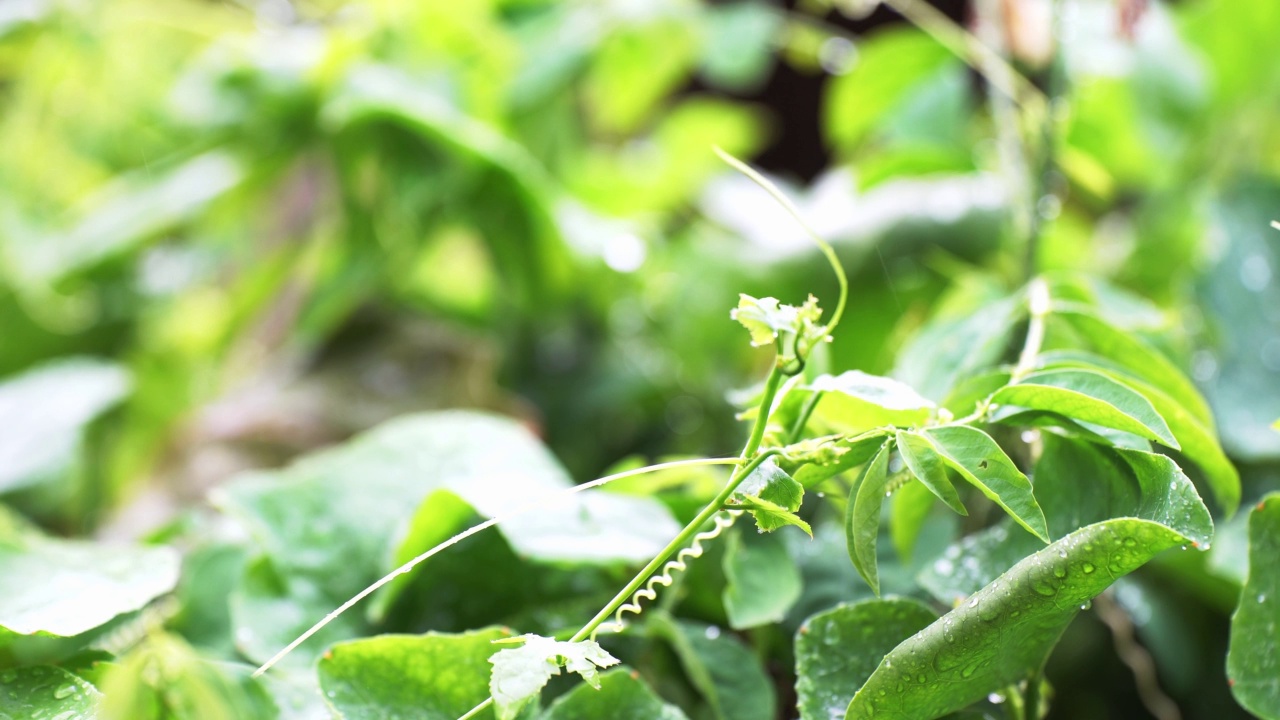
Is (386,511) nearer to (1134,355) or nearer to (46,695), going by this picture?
(46,695)

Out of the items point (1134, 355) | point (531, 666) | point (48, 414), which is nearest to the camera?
point (531, 666)

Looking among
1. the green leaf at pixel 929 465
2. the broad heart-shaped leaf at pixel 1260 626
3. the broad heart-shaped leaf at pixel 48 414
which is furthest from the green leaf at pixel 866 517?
the broad heart-shaped leaf at pixel 48 414

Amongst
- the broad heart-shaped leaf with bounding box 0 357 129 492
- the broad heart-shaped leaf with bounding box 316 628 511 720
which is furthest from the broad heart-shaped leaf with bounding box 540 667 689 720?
the broad heart-shaped leaf with bounding box 0 357 129 492

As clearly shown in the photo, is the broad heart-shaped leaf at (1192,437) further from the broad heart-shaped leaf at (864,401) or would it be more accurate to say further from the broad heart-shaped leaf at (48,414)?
the broad heart-shaped leaf at (48,414)

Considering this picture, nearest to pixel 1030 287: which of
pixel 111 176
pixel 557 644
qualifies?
pixel 557 644

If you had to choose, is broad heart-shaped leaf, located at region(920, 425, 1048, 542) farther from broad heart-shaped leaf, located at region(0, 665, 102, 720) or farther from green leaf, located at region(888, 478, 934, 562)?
broad heart-shaped leaf, located at region(0, 665, 102, 720)

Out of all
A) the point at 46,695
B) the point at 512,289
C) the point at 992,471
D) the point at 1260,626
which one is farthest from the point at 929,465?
the point at 512,289
